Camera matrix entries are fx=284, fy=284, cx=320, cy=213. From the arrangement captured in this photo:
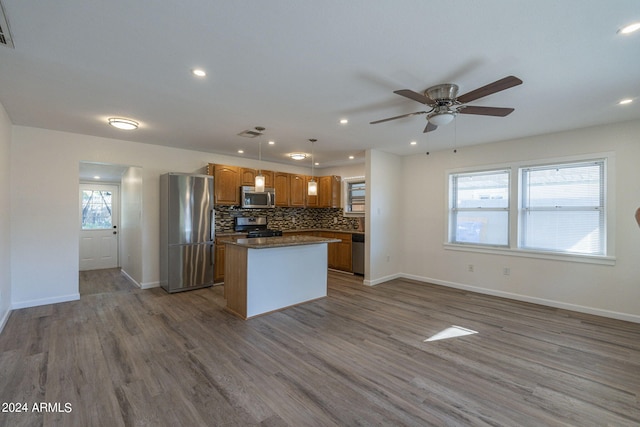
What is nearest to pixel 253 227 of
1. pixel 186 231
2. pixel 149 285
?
pixel 186 231

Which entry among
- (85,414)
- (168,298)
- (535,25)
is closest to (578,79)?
(535,25)

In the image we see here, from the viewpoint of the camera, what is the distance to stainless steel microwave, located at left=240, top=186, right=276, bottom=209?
5.84 meters

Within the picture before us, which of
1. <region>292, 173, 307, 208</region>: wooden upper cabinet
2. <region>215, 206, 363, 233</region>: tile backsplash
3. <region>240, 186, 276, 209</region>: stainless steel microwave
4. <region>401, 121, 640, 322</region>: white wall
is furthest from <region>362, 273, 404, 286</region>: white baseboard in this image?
<region>240, 186, 276, 209</region>: stainless steel microwave

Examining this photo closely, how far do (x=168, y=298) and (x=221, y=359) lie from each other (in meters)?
2.38

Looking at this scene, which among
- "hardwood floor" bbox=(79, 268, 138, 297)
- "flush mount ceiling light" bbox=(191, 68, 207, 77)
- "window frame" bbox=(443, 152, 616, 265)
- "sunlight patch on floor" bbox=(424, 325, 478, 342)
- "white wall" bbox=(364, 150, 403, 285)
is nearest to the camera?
"flush mount ceiling light" bbox=(191, 68, 207, 77)

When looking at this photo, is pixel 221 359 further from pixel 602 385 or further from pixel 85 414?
pixel 602 385

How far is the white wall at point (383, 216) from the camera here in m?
5.44

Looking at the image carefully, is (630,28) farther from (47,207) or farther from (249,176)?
(47,207)

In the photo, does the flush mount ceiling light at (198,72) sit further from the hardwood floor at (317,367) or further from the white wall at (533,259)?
the white wall at (533,259)

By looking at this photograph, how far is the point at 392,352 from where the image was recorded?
2857 millimetres

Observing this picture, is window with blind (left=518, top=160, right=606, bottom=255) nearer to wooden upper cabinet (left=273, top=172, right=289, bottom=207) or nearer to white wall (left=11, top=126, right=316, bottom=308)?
wooden upper cabinet (left=273, top=172, right=289, bottom=207)

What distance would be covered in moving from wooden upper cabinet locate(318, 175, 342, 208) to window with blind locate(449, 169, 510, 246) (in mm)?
2697

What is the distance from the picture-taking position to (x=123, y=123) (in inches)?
149

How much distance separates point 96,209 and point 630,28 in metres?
9.28
